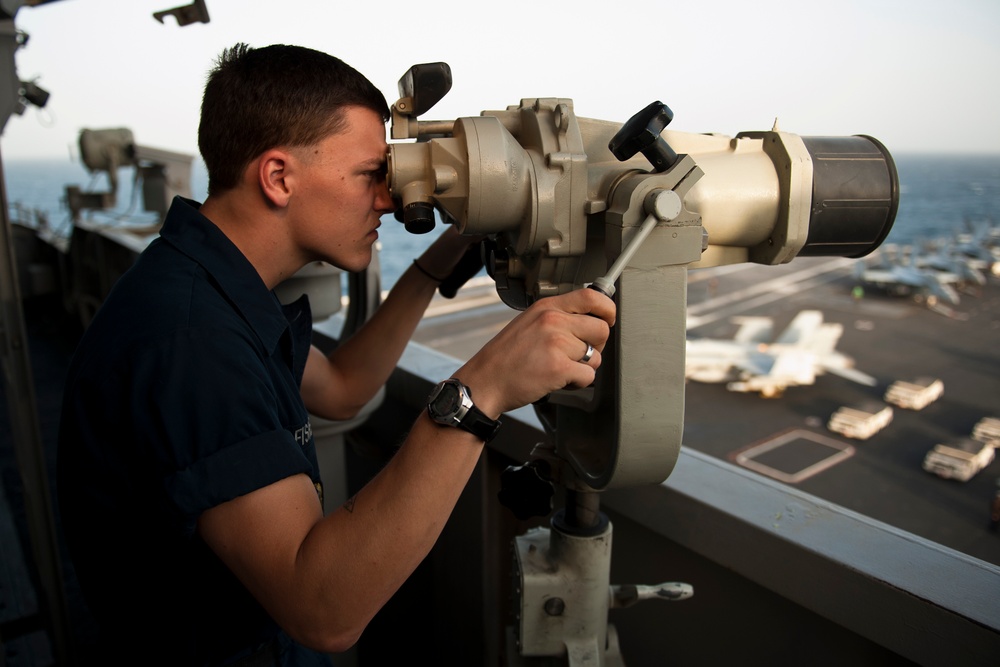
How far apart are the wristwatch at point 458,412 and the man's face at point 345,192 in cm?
33

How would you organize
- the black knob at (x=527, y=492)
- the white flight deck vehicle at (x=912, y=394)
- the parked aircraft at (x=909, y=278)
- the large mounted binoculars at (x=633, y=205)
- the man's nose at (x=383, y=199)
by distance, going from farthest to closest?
the parked aircraft at (x=909, y=278) < the white flight deck vehicle at (x=912, y=394) < the black knob at (x=527, y=492) < the man's nose at (x=383, y=199) < the large mounted binoculars at (x=633, y=205)

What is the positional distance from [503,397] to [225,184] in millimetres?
559

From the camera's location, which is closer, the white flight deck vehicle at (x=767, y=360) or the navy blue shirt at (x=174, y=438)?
the navy blue shirt at (x=174, y=438)

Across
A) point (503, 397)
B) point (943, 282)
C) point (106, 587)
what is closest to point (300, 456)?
point (503, 397)

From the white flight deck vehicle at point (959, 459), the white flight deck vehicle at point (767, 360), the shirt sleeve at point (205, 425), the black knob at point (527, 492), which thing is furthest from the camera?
the white flight deck vehicle at point (767, 360)

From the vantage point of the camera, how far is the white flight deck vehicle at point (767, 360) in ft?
60.5

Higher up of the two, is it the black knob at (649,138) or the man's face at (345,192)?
the black knob at (649,138)

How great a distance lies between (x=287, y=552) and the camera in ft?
2.60

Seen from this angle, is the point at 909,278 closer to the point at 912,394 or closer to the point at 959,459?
the point at 912,394

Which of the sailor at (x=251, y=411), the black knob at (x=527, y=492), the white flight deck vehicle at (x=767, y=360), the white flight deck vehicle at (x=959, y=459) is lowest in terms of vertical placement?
the white flight deck vehicle at (x=959, y=459)

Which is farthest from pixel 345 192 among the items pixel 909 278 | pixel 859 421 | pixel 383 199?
pixel 909 278

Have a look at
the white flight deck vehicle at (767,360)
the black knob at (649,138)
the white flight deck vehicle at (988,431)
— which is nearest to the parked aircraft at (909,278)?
the white flight deck vehicle at (767,360)

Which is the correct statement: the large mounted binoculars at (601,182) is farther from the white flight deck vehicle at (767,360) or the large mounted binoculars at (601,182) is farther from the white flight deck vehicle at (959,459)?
the white flight deck vehicle at (767,360)

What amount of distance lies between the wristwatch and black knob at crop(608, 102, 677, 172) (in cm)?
38
